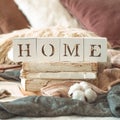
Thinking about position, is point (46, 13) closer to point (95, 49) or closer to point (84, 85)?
point (95, 49)

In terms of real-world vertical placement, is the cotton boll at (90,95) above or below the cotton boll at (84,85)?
below

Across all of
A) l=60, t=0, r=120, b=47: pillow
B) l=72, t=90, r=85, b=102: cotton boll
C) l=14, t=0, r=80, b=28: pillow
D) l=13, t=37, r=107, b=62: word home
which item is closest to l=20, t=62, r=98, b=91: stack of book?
l=13, t=37, r=107, b=62: word home

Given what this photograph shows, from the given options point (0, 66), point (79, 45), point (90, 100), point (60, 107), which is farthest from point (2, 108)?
point (0, 66)

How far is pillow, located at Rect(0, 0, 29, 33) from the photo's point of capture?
227cm

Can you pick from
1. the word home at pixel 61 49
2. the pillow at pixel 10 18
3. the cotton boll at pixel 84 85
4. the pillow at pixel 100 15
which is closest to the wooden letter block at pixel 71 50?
the word home at pixel 61 49

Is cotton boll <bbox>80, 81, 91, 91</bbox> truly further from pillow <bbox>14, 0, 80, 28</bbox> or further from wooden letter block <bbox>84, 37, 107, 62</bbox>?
pillow <bbox>14, 0, 80, 28</bbox>

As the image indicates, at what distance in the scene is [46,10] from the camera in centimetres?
226

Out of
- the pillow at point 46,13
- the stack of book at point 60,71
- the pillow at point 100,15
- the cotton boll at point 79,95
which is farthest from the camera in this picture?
the pillow at point 46,13

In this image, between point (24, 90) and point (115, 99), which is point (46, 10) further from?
point (115, 99)

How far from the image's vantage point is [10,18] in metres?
2.27

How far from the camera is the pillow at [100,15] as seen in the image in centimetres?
212

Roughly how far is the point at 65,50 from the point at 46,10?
1.03 m

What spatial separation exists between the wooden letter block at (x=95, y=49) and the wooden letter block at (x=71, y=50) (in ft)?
0.07

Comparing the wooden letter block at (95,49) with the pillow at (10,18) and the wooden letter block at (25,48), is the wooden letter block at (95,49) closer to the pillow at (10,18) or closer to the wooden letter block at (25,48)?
the wooden letter block at (25,48)
